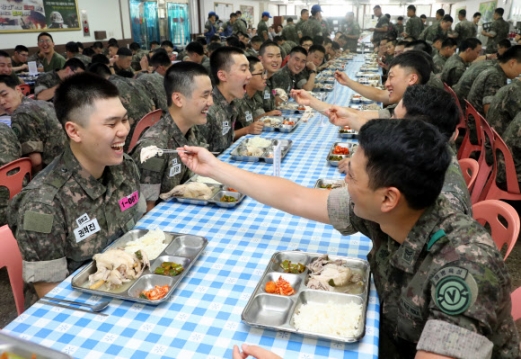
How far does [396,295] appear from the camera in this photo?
4.99 feet

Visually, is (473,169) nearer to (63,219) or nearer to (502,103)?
(502,103)

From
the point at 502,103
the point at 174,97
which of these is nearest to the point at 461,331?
the point at 174,97

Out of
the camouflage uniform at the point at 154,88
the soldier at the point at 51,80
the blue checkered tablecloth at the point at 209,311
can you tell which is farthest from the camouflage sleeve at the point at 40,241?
the soldier at the point at 51,80

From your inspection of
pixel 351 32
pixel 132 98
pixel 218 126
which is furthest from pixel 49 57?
pixel 351 32

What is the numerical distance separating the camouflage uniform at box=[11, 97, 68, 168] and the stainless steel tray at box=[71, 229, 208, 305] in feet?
7.23

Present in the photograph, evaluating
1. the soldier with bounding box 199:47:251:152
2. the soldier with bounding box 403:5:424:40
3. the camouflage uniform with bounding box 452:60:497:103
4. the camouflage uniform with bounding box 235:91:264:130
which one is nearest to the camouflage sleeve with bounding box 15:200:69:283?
the soldier with bounding box 199:47:251:152

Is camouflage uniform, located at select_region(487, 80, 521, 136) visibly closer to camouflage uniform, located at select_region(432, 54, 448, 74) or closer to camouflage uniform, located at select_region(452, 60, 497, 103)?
camouflage uniform, located at select_region(452, 60, 497, 103)

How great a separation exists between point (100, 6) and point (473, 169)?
1195 centimetres

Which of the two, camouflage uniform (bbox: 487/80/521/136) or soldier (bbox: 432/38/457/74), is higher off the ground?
soldier (bbox: 432/38/457/74)

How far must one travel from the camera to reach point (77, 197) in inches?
79.0

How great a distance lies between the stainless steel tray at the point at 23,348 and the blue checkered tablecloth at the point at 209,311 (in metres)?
0.20

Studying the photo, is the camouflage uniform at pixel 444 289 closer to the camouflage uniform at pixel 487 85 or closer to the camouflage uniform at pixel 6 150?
the camouflage uniform at pixel 6 150

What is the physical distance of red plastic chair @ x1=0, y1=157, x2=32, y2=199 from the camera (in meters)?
2.85

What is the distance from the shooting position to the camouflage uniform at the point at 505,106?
4.27m
